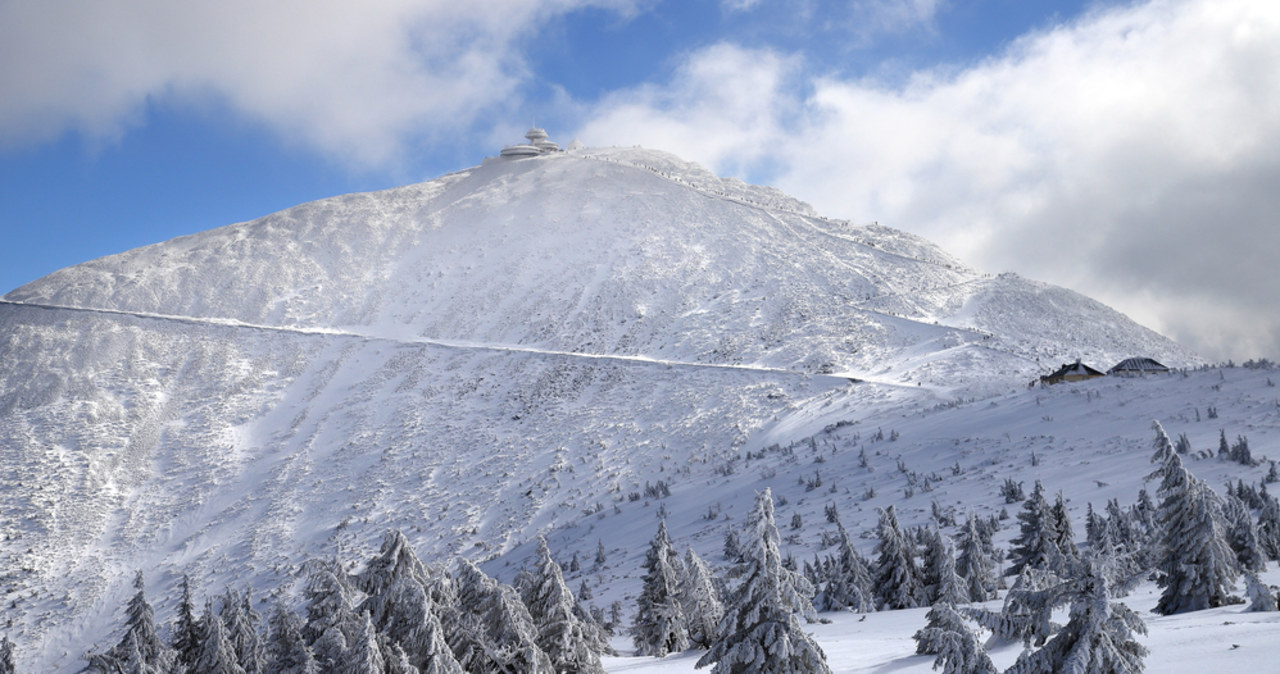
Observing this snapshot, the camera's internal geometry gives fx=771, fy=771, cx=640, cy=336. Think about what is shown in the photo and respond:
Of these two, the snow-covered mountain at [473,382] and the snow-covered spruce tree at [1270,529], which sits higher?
the snow-covered mountain at [473,382]

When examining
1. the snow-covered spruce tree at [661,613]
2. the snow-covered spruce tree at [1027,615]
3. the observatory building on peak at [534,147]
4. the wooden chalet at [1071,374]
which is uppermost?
the observatory building on peak at [534,147]

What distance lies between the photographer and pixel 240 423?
75500mm

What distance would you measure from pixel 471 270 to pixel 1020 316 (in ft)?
233

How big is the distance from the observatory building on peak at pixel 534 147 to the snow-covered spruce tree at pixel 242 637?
145 metres

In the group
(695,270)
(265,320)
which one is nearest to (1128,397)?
(695,270)

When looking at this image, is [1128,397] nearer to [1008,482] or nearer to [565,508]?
[1008,482]

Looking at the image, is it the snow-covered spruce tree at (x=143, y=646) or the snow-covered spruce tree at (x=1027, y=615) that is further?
the snow-covered spruce tree at (x=143, y=646)

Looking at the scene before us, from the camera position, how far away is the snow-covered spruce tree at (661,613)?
29344mm

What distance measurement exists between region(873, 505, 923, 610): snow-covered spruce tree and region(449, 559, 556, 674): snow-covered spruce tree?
57.8ft

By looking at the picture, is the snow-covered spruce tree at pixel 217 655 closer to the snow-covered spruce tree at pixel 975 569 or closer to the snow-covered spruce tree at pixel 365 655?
the snow-covered spruce tree at pixel 365 655

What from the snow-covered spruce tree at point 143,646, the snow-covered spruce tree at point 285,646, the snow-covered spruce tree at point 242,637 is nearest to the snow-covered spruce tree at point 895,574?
the snow-covered spruce tree at point 285,646

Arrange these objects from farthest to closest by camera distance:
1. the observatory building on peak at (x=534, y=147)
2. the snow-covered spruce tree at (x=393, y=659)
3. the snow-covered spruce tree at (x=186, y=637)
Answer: the observatory building on peak at (x=534, y=147) → the snow-covered spruce tree at (x=186, y=637) → the snow-covered spruce tree at (x=393, y=659)

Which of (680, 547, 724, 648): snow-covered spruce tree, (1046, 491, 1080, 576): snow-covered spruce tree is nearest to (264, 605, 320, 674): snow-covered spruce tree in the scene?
(680, 547, 724, 648): snow-covered spruce tree

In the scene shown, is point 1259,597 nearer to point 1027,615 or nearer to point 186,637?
point 1027,615
